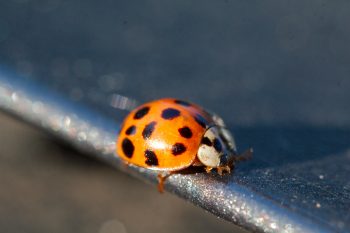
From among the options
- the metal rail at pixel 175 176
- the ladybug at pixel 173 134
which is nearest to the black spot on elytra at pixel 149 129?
the ladybug at pixel 173 134

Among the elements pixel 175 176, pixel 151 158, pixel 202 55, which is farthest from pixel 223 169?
pixel 202 55

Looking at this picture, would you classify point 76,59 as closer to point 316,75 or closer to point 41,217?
point 316,75

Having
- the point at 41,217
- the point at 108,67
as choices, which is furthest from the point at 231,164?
the point at 41,217

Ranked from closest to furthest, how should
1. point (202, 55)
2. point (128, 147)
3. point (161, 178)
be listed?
point (161, 178)
point (128, 147)
point (202, 55)

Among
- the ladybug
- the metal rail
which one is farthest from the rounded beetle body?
the metal rail

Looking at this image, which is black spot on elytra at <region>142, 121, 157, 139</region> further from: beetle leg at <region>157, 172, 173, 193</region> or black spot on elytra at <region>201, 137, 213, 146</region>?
beetle leg at <region>157, 172, 173, 193</region>

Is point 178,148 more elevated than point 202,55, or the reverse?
point 202,55

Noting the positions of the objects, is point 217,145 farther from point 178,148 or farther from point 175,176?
point 175,176

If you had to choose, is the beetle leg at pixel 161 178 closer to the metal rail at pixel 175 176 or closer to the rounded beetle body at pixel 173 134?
the metal rail at pixel 175 176
